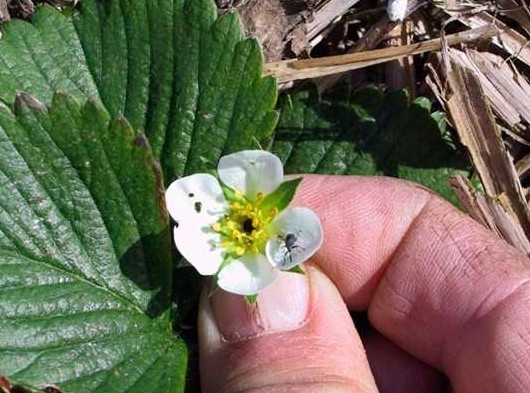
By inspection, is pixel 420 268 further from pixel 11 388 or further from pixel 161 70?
pixel 11 388

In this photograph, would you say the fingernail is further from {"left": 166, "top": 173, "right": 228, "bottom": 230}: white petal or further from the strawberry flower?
{"left": 166, "top": 173, "right": 228, "bottom": 230}: white petal

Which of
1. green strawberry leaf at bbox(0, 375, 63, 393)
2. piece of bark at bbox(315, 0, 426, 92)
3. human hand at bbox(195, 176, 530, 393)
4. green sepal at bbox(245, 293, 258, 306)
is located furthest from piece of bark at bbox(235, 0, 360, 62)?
green strawberry leaf at bbox(0, 375, 63, 393)

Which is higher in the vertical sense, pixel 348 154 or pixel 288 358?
pixel 348 154

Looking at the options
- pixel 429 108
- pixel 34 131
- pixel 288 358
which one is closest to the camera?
pixel 288 358

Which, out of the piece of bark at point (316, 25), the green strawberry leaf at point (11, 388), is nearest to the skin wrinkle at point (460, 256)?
the piece of bark at point (316, 25)

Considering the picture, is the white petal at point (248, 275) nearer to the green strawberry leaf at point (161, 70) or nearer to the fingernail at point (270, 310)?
the fingernail at point (270, 310)

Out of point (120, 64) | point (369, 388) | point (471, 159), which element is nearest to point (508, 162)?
point (471, 159)

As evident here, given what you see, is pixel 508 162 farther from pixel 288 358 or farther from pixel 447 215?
pixel 288 358
